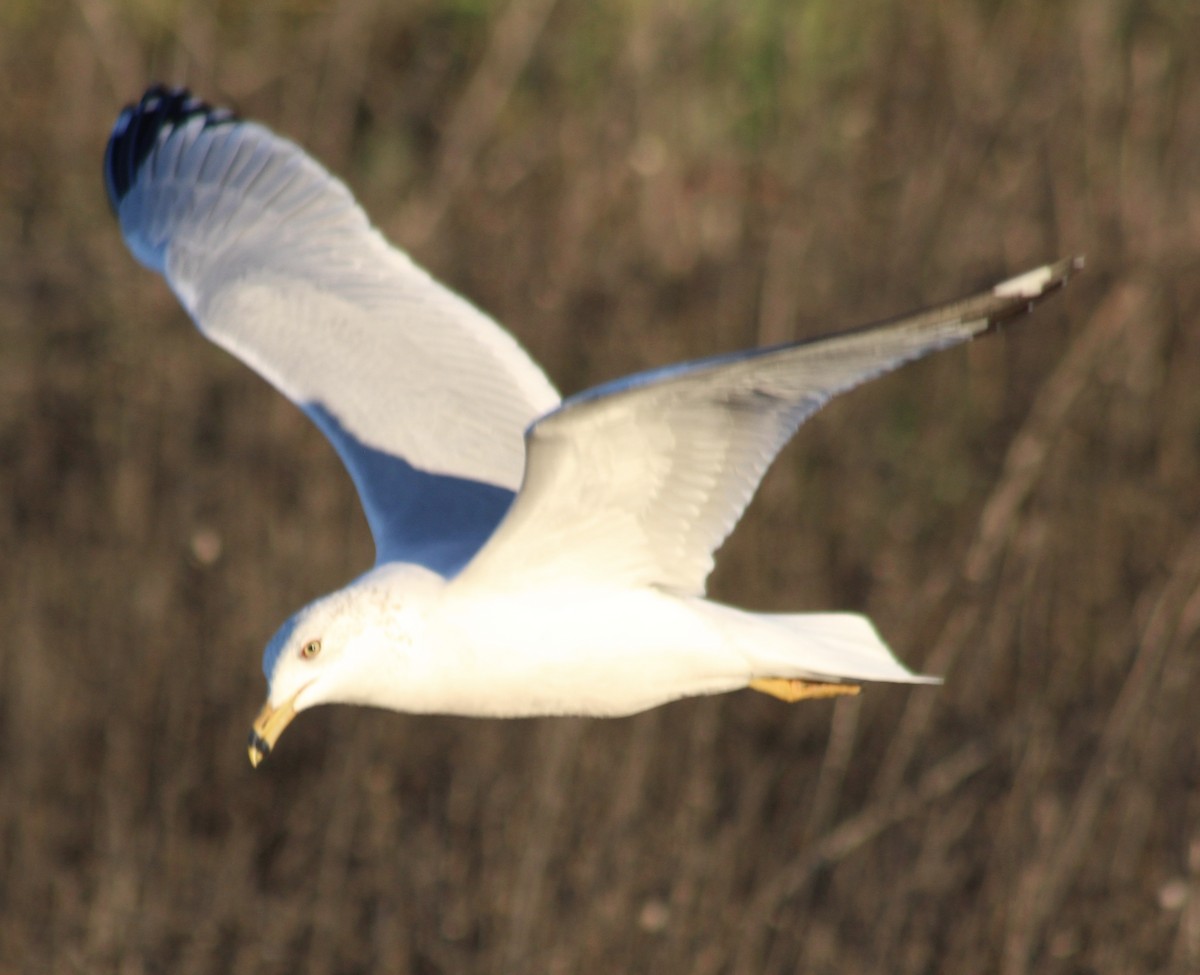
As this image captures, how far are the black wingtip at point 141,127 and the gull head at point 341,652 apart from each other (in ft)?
6.34

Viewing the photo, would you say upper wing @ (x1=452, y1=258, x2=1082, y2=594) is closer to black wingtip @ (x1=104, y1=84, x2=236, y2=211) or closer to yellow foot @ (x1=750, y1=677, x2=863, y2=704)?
yellow foot @ (x1=750, y1=677, x2=863, y2=704)

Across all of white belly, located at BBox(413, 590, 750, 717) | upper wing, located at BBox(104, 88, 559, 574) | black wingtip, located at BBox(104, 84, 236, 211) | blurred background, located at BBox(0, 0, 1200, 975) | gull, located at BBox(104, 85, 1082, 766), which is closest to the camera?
gull, located at BBox(104, 85, 1082, 766)

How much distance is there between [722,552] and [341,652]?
93.7 inches

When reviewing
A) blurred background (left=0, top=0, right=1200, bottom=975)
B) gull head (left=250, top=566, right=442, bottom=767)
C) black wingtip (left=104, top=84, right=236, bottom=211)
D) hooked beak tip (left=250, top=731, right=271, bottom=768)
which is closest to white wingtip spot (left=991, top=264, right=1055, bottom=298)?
gull head (left=250, top=566, right=442, bottom=767)

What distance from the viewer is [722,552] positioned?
5754mm

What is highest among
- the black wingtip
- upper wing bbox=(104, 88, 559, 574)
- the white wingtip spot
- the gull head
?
the black wingtip

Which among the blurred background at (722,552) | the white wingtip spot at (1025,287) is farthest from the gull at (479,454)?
the blurred background at (722,552)

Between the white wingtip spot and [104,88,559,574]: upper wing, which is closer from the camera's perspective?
the white wingtip spot

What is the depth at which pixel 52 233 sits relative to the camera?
675cm

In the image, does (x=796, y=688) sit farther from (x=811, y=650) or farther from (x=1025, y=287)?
(x=1025, y=287)

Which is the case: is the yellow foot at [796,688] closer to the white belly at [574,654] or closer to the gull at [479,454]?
the gull at [479,454]

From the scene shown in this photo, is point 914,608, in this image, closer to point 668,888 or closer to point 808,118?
point 668,888

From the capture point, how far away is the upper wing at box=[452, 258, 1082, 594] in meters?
3.04

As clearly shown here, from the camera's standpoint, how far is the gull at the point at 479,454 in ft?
11.0
